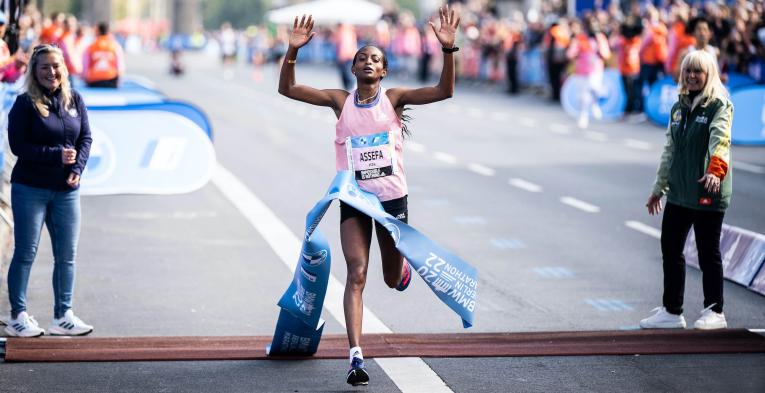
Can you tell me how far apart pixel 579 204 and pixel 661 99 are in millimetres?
8171

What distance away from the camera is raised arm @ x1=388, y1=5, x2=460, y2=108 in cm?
716

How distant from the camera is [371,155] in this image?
284 inches

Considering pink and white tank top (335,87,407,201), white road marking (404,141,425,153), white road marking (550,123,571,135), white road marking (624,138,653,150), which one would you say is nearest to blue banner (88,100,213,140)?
pink and white tank top (335,87,407,201)

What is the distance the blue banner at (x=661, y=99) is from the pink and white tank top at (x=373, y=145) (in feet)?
48.3

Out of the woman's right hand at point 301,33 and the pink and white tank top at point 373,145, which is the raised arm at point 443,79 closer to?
the pink and white tank top at point 373,145

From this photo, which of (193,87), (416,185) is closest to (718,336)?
(416,185)

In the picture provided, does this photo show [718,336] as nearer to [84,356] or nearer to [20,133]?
[84,356]

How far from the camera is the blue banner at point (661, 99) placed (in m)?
21.6

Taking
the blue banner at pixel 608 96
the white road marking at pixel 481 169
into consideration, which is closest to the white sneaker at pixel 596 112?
the blue banner at pixel 608 96

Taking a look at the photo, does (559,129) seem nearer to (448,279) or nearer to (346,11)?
(448,279)

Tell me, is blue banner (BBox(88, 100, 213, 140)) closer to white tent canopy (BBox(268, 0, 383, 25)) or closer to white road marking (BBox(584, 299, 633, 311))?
white road marking (BBox(584, 299, 633, 311))

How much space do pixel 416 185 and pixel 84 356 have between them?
925cm

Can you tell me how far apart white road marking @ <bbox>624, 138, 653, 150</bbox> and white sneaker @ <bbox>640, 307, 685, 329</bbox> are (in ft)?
41.7

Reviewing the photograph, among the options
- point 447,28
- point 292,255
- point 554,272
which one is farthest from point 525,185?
point 447,28
